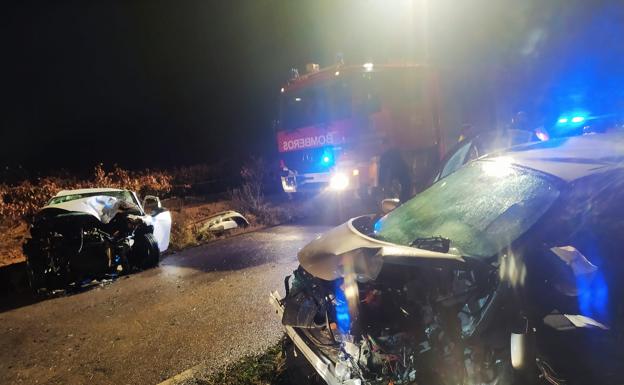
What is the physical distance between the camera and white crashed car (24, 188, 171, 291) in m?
5.41

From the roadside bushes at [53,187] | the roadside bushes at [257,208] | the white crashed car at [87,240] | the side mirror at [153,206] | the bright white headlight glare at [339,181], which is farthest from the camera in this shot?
the roadside bushes at [53,187]

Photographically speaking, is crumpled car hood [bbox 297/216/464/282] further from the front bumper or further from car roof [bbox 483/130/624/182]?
car roof [bbox 483/130/624/182]

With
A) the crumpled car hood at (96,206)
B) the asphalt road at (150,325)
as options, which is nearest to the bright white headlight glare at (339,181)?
the asphalt road at (150,325)

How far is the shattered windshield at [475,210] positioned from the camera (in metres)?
2.38

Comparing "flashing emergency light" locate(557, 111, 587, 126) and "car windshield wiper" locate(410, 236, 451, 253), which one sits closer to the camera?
"car windshield wiper" locate(410, 236, 451, 253)

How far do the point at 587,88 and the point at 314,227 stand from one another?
7349 mm

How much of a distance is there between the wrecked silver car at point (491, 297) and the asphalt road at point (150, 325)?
144cm

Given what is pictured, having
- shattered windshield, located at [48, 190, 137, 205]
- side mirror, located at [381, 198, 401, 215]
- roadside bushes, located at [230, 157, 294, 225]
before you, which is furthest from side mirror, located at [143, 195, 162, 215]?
side mirror, located at [381, 198, 401, 215]

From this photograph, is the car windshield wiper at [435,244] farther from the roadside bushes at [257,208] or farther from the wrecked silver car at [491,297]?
the roadside bushes at [257,208]

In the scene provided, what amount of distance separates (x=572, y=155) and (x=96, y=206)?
568cm

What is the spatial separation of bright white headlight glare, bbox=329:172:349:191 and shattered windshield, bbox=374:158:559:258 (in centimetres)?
400

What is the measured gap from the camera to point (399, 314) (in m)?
2.08

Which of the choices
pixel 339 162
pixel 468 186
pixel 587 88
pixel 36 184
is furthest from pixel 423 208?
pixel 36 184

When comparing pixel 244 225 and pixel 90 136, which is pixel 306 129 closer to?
pixel 244 225
